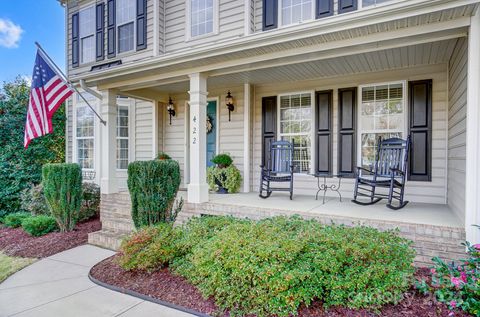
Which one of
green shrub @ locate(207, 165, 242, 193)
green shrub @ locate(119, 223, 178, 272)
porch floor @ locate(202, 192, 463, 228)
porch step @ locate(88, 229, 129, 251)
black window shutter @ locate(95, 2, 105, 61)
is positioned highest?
black window shutter @ locate(95, 2, 105, 61)

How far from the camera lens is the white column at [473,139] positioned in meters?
2.87

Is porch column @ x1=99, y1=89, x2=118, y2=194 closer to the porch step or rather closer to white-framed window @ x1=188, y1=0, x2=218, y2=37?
the porch step

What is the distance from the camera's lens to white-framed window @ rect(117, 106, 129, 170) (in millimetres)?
7691

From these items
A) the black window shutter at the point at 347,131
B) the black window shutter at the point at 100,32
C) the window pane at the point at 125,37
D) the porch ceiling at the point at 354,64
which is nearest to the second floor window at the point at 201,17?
the porch ceiling at the point at 354,64

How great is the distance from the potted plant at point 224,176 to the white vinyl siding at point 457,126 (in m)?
3.58

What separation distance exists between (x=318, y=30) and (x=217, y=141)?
11.7 feet

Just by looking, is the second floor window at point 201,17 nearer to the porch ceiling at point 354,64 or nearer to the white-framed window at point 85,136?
the porch ceiling at point 354,64

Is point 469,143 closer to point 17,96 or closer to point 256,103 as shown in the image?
point 256,103

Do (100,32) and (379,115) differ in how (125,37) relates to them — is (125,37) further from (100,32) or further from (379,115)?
(379,115)

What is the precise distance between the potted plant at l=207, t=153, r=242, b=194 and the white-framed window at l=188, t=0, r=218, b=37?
287 centimetres

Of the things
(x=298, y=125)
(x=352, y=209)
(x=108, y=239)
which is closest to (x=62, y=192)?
(x=108, y=239)

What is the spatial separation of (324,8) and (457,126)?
119 inches

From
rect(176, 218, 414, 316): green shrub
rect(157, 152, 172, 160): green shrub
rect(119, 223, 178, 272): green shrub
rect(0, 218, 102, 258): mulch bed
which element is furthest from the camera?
rect(157, 152, 172, 160): green shrub

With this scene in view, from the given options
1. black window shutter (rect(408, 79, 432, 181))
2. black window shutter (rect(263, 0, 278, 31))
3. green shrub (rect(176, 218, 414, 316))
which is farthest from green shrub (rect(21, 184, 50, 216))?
black window shutter (rect(408, 79, 432, 181))
